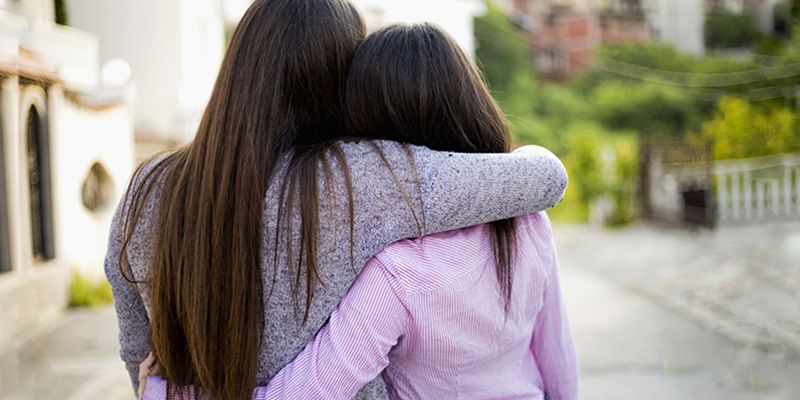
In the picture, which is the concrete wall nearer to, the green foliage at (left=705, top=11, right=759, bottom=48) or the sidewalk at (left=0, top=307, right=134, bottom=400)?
the sidewalk at (left=0, top=307, right=134, bottom=400)

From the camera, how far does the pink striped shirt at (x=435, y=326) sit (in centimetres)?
98

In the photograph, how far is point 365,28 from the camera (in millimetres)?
1083

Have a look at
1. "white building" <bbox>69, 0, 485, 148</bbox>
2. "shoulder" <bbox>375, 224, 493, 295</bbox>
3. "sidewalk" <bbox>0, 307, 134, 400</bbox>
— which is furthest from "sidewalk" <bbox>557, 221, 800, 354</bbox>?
"shoulder" <bbox>375, 224, 493, 295</bbox>

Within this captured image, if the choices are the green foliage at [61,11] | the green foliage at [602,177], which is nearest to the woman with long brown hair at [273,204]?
the green foliage at [61,11]

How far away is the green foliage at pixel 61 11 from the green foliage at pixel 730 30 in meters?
15.4

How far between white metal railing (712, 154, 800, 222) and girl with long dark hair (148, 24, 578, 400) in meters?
7.70

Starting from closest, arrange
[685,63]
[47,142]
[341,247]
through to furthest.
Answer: [341,247]
[47,142]
[685,63]

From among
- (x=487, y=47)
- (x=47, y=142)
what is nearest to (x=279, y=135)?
(x=47, y=142)

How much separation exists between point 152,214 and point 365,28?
363 millimetres

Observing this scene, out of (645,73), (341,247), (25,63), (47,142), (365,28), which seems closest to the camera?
(341,247)

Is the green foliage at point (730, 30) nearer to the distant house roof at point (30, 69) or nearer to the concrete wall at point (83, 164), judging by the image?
the concrete wall at point (83, 164)

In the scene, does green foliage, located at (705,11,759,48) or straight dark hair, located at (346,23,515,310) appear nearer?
straight dark hair, located at (346,23,515,310)

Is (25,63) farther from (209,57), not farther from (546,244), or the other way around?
(546,244)

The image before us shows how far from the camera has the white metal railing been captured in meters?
8.30
